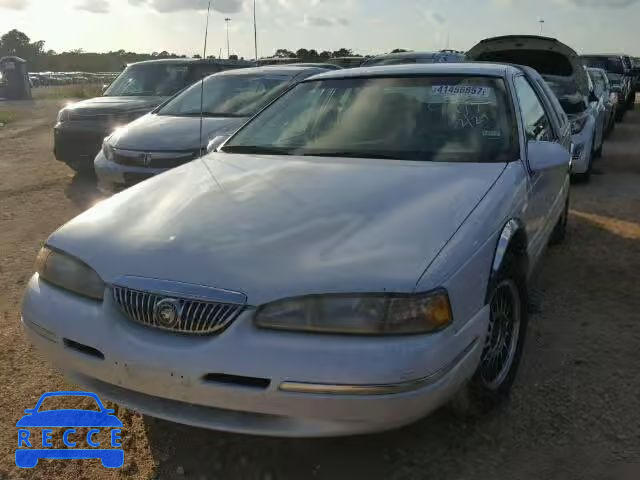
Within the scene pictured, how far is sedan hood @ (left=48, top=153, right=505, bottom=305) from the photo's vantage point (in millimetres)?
2180

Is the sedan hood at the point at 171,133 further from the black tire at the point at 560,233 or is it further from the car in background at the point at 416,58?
the car in background at the point at 416,58

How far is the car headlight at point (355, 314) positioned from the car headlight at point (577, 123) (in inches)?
248

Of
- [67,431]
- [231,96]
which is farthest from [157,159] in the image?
[67,431]

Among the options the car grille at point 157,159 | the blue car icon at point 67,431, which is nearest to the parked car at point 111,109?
the car grille at point 157,159

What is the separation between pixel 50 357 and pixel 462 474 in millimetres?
1670

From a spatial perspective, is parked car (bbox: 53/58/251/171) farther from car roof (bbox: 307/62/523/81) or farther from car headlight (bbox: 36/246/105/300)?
car headlight (bbox: 36/246/105/300)

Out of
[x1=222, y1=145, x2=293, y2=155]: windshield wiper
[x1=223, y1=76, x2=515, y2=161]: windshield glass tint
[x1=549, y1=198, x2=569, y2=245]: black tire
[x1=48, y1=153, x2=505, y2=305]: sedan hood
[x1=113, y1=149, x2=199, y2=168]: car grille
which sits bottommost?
[x1=549, y1=198, x2=569, y2=245]: black tire

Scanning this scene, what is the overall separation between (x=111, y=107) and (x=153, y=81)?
4.10 ft

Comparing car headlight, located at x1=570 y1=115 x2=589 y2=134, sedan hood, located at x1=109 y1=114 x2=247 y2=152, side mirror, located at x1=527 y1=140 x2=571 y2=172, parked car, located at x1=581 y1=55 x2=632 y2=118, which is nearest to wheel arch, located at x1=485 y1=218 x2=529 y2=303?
side mirror, located at x1=527 y1=140 x2=571 y2=172

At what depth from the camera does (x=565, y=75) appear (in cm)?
918

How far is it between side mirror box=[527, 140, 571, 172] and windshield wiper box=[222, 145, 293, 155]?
1.26 m

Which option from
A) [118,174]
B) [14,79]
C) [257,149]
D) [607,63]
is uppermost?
[607,63]

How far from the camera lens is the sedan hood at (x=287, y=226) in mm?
2180

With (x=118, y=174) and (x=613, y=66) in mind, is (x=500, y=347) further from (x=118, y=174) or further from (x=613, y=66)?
(x=613, y=66)
